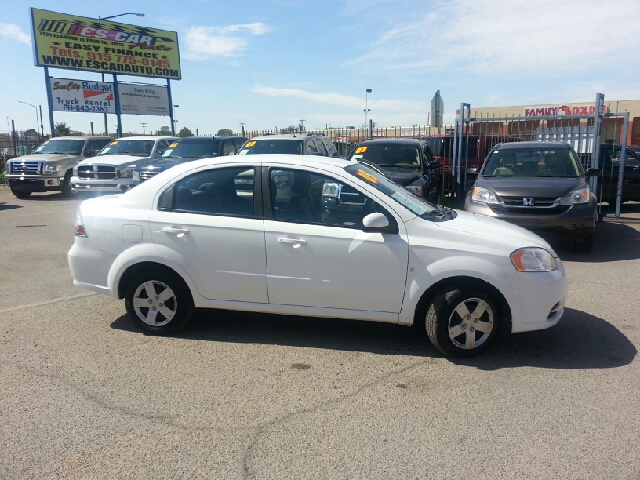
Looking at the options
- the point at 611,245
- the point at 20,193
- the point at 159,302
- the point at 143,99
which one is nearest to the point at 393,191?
the point at 159,302

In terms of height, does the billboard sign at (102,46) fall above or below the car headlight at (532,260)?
above

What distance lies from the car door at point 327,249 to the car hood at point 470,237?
0.58ft

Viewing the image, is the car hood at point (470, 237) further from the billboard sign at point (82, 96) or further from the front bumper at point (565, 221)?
the billboard sign at point (82, 96)

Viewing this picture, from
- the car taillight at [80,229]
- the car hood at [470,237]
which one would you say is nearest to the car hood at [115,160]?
the car taillight at [80,229]

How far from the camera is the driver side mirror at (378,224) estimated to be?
454cm

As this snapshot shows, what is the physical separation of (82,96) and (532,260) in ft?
80.6

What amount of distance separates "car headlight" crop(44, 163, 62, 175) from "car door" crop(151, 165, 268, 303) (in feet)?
45.6

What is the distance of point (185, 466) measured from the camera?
3195 mm

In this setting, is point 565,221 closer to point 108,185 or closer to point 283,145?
point 283,145

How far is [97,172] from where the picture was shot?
15625 millimetres

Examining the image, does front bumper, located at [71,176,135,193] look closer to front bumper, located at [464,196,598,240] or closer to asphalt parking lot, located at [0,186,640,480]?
asphalt parking lot, located at [0,186,640,480]

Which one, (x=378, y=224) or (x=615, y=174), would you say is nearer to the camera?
(x=378, y=224)

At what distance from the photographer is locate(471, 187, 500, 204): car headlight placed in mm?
8930

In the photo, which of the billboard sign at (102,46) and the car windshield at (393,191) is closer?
the car windshield at (393,191)
